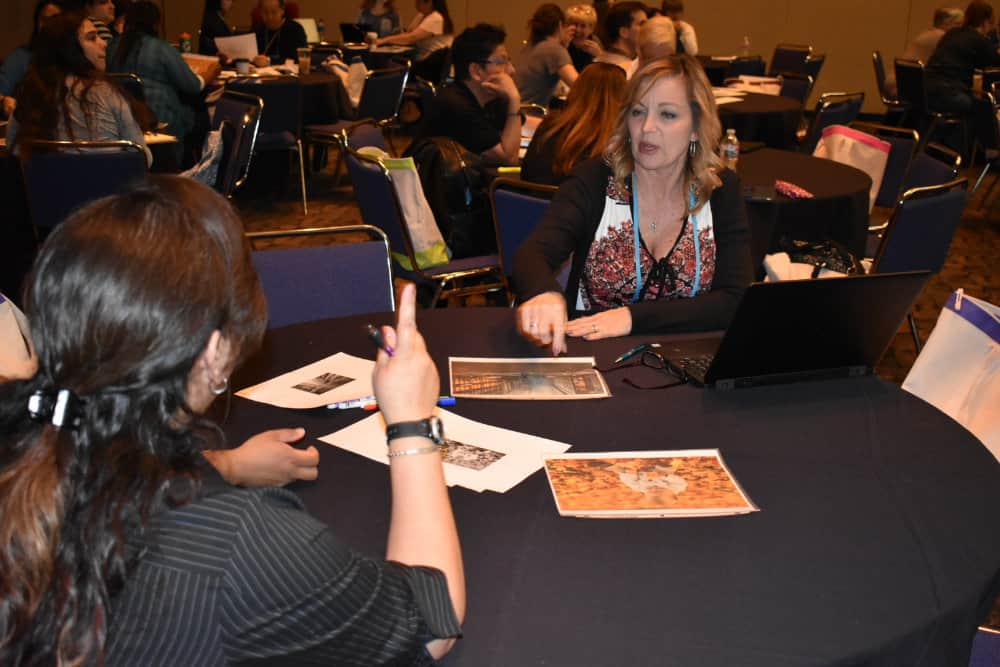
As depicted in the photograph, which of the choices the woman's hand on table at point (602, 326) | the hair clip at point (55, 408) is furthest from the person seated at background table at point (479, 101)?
the hair clip at point (55, 408)

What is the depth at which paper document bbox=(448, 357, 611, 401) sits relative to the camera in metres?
1.87

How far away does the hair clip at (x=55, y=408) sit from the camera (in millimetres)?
889

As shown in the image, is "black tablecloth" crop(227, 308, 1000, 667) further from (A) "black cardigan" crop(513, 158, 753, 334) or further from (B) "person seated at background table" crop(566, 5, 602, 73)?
(B) "person seated at background table" crop(566, 5, 602, 73)

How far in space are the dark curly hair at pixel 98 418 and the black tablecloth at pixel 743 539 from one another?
0.42m

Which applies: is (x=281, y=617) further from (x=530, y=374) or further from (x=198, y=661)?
(x=530, y=374)

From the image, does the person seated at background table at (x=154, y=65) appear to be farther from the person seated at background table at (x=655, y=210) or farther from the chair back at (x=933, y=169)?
the chair back at (x=933, y=169)

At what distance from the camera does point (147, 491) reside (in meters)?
0.92

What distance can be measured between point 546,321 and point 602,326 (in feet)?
0.63

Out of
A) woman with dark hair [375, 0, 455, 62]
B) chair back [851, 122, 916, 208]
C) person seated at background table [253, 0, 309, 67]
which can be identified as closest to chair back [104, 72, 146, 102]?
person seated at background table [253, 0, 309, 67]

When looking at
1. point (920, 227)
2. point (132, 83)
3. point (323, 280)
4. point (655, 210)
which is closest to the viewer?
point (323, 280)

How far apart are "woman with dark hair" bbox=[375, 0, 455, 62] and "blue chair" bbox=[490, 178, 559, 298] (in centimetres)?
705

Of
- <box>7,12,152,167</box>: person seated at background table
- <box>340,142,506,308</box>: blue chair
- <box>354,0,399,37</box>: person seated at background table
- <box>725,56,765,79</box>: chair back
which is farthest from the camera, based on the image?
<box>354,0,399,37</box>: person seated at background table

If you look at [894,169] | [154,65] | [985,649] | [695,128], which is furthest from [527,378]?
[154,65]

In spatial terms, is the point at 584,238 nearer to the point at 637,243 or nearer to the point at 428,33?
the point at 637,243
